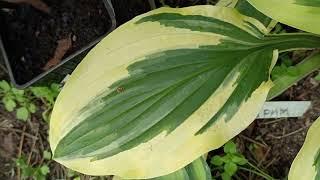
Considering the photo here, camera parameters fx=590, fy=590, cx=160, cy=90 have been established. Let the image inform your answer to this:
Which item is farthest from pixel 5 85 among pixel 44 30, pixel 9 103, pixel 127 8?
pixel 127 8

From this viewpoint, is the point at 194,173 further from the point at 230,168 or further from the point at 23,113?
the point at 23,113

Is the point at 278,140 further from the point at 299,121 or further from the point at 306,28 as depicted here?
the point at 306,28

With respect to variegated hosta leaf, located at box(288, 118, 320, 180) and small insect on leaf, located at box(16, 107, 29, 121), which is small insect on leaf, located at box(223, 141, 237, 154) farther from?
small insect on leaf, located at box(16, 107, 29, 121)

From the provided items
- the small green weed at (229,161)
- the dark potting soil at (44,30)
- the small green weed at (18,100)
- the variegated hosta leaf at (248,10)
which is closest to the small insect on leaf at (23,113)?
the small green weed at (18,100)

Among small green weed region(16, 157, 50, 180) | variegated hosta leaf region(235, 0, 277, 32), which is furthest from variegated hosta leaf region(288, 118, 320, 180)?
small green weed region(16, 157, 50, 180)

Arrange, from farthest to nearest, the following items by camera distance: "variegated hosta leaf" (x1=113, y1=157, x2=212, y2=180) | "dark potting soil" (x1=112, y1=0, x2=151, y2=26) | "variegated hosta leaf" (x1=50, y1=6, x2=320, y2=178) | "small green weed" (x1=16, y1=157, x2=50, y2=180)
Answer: "small green weed" (x1=16, y1=157, x2=50, y2=180)
"dark potting soil" (x1=112, y1=0, x2=151, y2=26)
"variegated hosta leaf" (x1=113, y1=157, x2=212, y2=180)
"variegated hosta leaf" (x1=50, y1=6, x2=320, y2=178)

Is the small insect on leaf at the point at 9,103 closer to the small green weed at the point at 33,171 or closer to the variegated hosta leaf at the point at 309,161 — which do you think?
the small green weed at the point at 33,171
